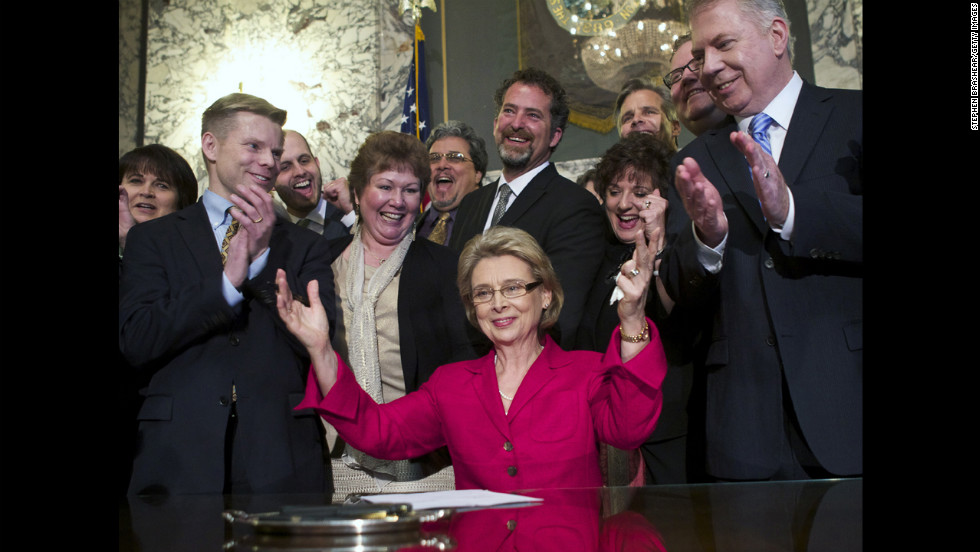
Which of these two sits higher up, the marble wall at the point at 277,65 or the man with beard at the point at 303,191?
the marble wall at the point at 277,65

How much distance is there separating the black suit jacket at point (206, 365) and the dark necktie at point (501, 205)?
29.7 inches

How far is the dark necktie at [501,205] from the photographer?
321 centimetres

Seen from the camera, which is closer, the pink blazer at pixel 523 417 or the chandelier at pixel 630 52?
the pink blazer at pixel 523 417

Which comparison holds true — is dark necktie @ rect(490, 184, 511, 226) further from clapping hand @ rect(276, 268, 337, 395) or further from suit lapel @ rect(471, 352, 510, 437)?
clapping hand @ rect(276, 268, 337, 395)

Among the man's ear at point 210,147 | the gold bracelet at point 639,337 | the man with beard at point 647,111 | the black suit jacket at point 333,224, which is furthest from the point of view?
the black suit jacket at point 333,224

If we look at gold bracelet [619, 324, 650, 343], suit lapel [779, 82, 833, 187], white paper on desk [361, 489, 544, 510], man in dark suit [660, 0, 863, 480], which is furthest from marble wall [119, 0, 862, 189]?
white paper on desk [361, 489, 544, 510]

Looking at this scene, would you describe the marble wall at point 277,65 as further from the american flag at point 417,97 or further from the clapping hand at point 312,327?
the clapping hand at point 312,327

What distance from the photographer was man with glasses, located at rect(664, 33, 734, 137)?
119 inches

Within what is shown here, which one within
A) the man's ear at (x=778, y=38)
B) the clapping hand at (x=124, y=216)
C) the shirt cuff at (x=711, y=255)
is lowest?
the shirt cuff at (x=711, y=255)

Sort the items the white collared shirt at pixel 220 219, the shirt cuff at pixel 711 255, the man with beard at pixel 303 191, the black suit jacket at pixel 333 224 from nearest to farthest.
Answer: the shirt cuff at pixel 711 255, the white collared shirt at pixel 220 219, the black suit jacket at pixel 333 224, the man with beard at pixel 303 191

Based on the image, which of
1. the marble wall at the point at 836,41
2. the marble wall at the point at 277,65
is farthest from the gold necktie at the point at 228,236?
the marble wall at the point at 836,41

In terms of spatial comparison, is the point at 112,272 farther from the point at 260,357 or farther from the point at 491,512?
the point at 260,357

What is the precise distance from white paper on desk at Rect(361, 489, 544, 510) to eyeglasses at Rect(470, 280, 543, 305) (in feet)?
3.27

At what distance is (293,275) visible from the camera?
266cm
